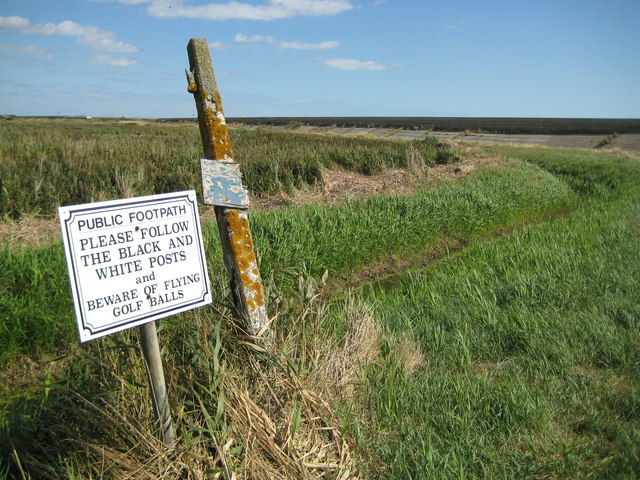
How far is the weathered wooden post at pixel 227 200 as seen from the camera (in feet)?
9.09

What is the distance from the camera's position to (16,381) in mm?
3992

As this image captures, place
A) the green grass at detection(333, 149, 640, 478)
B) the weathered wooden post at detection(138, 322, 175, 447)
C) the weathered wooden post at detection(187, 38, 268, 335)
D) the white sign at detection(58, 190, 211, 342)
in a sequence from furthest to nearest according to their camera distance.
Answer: the weathered wooden post at detection(187, 38, 268, 335), the green grass at detection(333, 149, 640, 478), the weathered wooden post at detection(138, 322, 175, 447), the white sign at detection(58, 190, 211, 342)

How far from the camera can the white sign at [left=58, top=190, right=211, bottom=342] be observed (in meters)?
1.89

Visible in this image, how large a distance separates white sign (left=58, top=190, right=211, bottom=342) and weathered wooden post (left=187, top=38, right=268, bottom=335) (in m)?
0.51

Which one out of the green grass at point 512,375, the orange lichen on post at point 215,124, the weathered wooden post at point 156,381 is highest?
the orange lichen on post at point 215,124

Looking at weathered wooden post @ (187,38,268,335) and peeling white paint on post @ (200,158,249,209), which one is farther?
weathered wooden post @ (187,38,268,335)

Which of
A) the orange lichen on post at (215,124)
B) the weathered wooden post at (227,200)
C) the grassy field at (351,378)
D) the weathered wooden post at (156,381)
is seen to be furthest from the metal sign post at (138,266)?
the orange lichen on post at (215,124)

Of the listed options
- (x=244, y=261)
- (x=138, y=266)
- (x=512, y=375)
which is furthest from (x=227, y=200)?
(x=512, y=375)

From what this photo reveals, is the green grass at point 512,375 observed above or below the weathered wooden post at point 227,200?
below

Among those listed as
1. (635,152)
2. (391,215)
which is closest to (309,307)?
(391,215)

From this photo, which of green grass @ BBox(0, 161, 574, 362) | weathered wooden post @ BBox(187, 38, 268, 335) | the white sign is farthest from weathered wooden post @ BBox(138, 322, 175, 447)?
green grass @ BBox(0, 161, 574, 362)

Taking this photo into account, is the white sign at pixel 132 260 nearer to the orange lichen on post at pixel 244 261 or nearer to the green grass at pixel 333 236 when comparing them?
the orange lichen on post at pixel 244 261

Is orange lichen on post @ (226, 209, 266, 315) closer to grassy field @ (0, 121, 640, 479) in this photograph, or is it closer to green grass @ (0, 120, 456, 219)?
grassy field @ (0, 121, 640, 479)

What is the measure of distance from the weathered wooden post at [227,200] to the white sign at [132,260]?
1.66 ft
